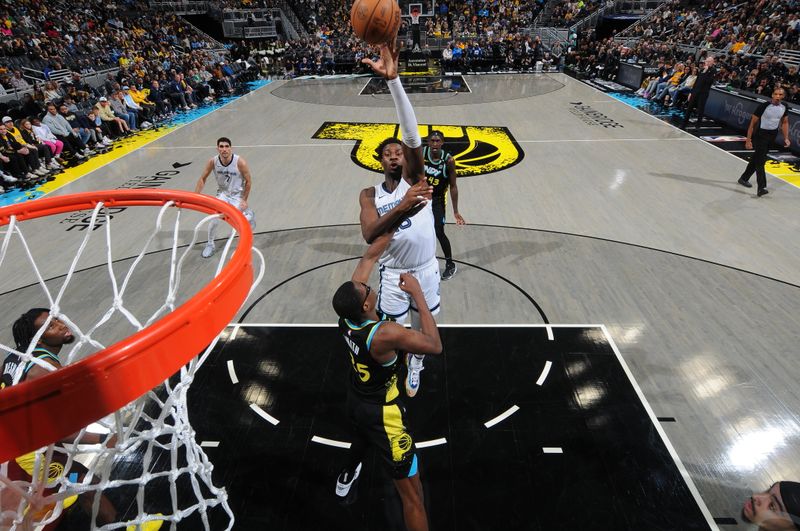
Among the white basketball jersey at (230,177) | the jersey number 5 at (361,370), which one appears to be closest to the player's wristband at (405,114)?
the jersey number 5 at (361,370)

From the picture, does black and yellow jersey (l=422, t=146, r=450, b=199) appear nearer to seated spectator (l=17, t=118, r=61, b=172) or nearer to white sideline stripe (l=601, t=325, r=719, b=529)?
white sideline stripe (l=601, t=325, r=719, b=529)

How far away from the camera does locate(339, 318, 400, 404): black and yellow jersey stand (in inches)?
100.0

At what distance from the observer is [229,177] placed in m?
5.88

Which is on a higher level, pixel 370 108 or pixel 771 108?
pixel 771 108

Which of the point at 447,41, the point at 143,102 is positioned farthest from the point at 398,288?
the point at 447,41

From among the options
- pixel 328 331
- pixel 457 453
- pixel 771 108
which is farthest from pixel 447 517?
pixel 771 108

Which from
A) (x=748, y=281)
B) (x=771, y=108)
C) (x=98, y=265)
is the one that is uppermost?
(x=771, y=108)

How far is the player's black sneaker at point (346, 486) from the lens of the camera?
9.84 feet

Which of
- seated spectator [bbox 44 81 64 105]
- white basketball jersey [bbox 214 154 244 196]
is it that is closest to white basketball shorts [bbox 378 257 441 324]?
white basketball jersey [bbox 214 154 244 196]

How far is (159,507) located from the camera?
10.0 ft

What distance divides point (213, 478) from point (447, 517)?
5.17ft

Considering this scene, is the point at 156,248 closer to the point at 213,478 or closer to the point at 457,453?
the point at 213,478

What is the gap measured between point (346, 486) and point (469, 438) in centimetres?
97

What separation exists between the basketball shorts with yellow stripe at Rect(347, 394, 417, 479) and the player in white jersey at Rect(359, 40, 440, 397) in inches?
39.7
